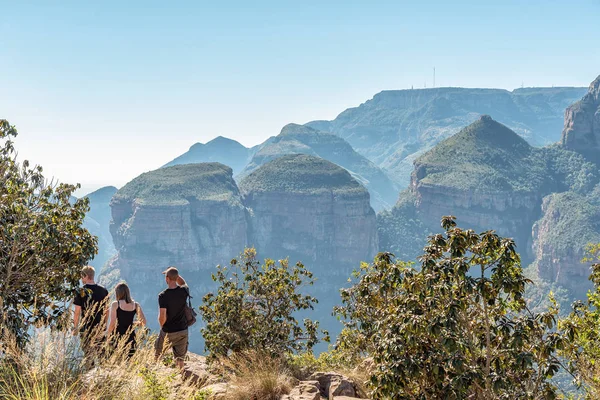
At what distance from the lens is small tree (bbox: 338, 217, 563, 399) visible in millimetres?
5082

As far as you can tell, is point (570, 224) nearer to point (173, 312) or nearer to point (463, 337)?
point (173, 312)

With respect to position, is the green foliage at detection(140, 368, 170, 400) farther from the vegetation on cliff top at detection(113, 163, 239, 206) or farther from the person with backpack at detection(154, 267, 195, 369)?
the vegetation on cliff top at detection(113, 163, 239, 206)

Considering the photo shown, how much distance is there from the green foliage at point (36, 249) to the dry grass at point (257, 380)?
2606 mm

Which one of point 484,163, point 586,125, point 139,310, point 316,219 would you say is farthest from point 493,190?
point 139,310

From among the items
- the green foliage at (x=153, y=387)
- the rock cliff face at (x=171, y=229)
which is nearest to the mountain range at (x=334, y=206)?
the rock cliff face at (x=171, y=229)

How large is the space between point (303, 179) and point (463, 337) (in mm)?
162714

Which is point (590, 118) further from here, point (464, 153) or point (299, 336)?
point (299, 336)

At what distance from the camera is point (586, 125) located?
538 feet

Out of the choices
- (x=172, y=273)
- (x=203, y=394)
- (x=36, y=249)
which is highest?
(x=36, y=249)

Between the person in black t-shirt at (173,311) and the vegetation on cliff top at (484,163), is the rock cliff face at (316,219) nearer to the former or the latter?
the vegetation on cliff top at (484,163)

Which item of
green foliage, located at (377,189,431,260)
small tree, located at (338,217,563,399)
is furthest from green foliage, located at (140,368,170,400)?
green foliage, located at (377,189,431,260)

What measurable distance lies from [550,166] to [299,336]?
595 ft

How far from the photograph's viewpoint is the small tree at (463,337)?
5082mm

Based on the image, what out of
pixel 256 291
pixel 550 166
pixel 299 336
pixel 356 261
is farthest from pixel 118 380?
pixel 550 166
